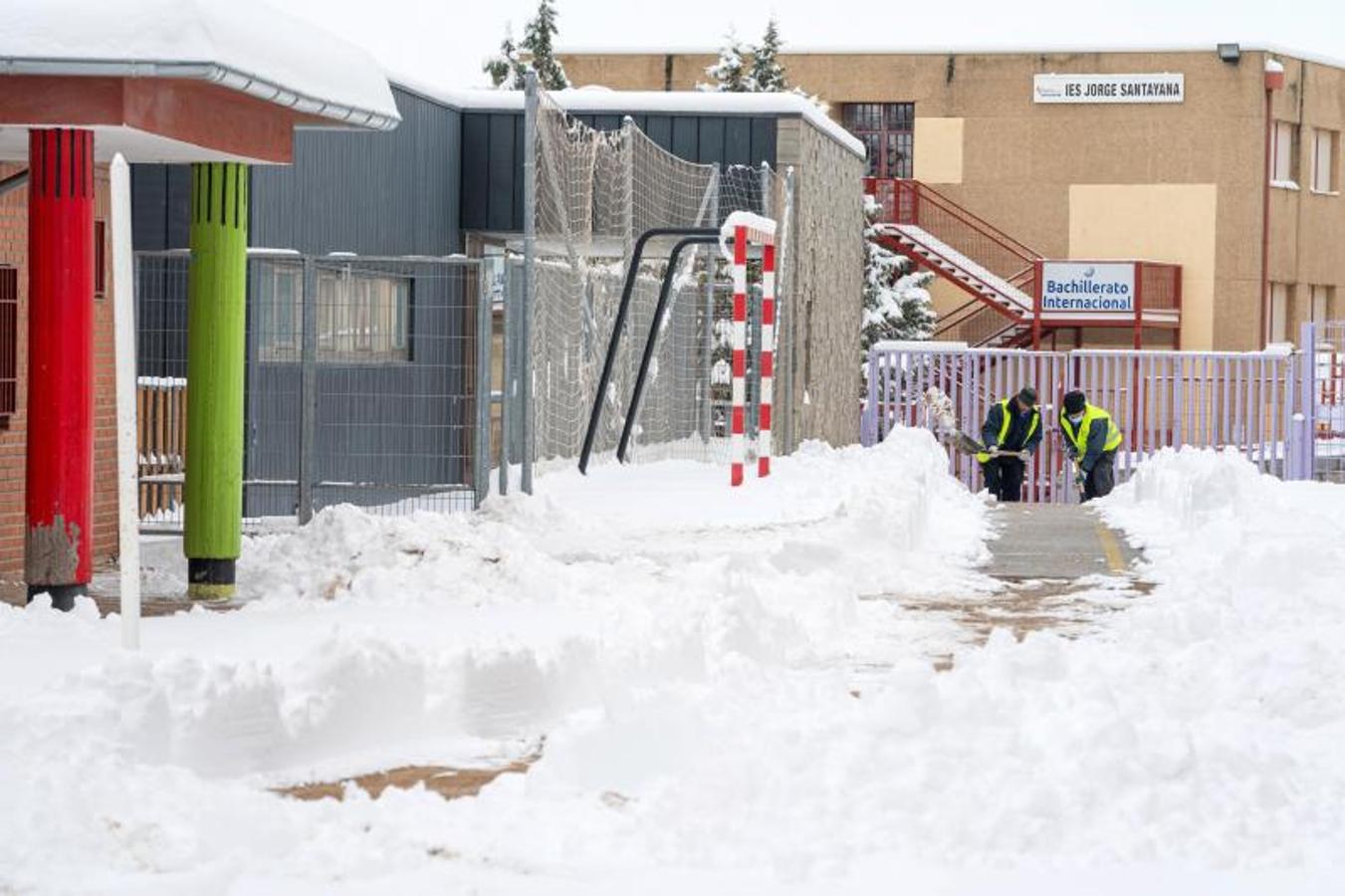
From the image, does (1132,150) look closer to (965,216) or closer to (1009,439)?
(965,216)

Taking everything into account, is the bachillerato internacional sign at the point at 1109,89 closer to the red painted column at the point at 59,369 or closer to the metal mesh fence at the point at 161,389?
the metal mesh fence at the point at 161,389

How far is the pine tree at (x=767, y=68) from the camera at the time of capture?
45.2 metres

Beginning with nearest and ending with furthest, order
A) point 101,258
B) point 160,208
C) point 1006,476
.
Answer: point 101,258, point 160,208, point 1006,476

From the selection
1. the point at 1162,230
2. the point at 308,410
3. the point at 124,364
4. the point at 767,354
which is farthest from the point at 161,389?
the point at 1162,230

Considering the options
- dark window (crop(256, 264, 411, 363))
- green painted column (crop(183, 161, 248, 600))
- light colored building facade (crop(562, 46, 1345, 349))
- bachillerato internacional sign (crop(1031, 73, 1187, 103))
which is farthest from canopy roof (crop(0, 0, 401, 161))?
bachillerato internacional sign (crop(1031, 73, 1187, 103))

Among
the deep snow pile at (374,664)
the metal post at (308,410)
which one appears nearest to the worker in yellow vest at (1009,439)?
the deep snow pile at (374,664)

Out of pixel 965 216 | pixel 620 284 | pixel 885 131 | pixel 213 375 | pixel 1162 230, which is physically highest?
pixel 885 131

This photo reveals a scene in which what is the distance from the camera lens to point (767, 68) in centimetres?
4525

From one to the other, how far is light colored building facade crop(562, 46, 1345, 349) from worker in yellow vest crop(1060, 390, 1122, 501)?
22738 millimetres

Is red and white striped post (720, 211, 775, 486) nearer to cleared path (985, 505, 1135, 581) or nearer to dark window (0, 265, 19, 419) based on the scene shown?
cleared path (985, 505, 1135, 581)

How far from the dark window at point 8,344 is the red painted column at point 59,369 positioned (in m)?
2.74

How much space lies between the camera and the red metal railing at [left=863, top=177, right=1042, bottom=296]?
1895 inches

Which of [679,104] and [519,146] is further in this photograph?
[679,104]

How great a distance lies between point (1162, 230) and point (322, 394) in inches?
1286
